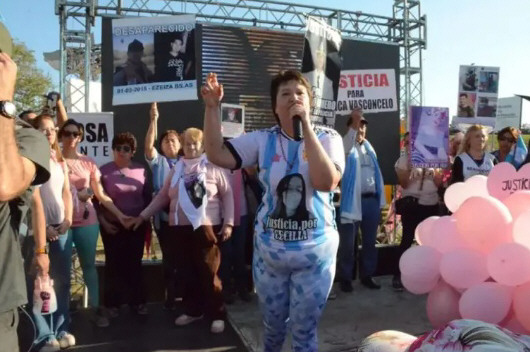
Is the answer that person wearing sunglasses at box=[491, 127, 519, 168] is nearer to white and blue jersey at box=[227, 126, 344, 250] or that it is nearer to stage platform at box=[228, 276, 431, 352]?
stage platform at box=[228, 276, 431, 352]

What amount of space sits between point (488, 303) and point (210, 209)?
2.54 meters

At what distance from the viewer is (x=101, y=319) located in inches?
159

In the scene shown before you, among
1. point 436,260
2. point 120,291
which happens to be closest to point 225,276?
point 120,291

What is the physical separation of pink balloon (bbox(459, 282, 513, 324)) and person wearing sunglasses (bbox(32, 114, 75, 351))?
107 inches

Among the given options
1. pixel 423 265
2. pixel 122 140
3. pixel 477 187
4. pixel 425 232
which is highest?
pixel 122 140

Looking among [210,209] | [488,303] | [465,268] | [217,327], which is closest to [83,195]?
[210,209]

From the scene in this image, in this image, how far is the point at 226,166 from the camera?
88.1 inches

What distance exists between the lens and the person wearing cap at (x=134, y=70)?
529cm

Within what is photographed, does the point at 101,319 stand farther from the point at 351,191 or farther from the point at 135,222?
→ the point at 351,191

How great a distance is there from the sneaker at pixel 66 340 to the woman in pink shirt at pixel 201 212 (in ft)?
2.76

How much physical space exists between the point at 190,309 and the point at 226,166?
2.27 meters

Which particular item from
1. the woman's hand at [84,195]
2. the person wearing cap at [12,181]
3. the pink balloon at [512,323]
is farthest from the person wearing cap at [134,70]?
the pink balloon at [512,323]

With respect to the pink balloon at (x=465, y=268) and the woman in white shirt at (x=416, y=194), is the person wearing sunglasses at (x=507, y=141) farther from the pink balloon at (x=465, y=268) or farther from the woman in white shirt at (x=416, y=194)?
the pink balloon at (x=465, y=268)

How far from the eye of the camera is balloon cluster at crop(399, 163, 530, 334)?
1.75 m
